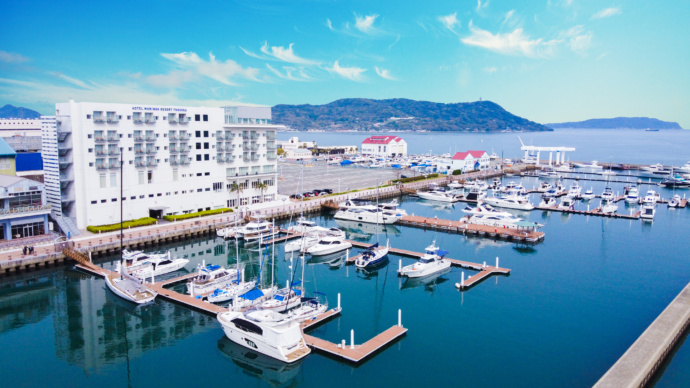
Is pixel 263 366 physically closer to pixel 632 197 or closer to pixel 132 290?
pixel 132 290

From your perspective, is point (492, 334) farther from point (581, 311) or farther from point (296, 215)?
point (296, 215)

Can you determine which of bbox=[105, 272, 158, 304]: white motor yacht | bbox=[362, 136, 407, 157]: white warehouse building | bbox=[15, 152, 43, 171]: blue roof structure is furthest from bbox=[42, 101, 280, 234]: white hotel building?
bbox=[362, 136, 407, 157]: white warehouse building

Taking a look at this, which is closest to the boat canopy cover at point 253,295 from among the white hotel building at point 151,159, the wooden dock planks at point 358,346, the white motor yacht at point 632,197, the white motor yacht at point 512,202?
the wooden dock planks at point 358,346

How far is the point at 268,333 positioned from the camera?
25766 millimetres

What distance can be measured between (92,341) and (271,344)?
1152cm

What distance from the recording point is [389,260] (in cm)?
4491

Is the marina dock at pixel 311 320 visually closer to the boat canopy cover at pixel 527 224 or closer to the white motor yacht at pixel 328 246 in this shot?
the white motor yacht at pixel 328 246

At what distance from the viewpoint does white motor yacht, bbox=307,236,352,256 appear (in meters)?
46.4

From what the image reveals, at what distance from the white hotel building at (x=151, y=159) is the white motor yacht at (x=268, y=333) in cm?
2837

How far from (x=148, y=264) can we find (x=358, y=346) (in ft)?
73.3

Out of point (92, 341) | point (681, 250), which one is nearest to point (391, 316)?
point (92, 341)

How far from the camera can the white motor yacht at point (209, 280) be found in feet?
113

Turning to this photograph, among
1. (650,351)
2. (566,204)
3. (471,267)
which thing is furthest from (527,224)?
(650,351)

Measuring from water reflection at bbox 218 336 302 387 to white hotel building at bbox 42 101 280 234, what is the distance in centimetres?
2899
